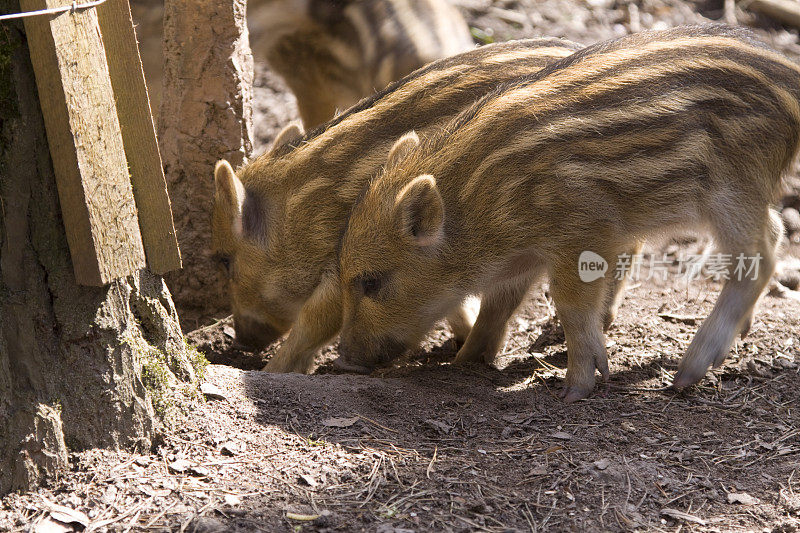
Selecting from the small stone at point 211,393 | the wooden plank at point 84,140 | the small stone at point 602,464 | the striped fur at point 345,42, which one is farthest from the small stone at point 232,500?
the striped fur at point 345,42

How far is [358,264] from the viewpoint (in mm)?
3512

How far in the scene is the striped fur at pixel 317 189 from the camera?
377 centimetres

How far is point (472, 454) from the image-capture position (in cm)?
270

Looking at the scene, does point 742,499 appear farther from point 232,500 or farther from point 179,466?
point 179,466

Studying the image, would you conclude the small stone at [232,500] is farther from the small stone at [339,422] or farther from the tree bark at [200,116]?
the tree bark at [200,116]

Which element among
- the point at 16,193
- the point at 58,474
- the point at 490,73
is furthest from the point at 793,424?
the point at 16,193

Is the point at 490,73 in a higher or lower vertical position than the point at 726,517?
higher

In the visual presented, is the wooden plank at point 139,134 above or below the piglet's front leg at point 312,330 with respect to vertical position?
above

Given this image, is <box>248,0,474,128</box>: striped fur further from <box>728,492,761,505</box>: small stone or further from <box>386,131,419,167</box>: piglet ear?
<box>728,492,761,505</box>: small stone

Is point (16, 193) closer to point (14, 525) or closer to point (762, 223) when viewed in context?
point (14, 525)

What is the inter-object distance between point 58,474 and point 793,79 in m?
2.94

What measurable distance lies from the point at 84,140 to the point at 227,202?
1.78 metres

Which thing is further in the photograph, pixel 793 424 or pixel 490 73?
pixel 490 73

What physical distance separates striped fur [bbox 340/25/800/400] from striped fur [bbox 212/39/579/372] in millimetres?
328
